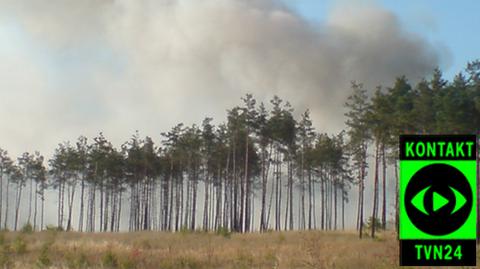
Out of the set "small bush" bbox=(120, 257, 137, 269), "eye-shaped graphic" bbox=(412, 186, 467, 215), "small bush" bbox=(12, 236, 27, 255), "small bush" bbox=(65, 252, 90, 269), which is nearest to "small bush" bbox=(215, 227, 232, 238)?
"small bush" bbox=(12, 236, 27, 255)

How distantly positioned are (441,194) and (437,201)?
2.1 inches

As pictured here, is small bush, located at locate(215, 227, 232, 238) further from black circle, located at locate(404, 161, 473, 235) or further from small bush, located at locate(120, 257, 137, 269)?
black circle, located at locate(404, 161, 473, 235)

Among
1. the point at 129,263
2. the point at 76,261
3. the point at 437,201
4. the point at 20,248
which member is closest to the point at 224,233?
the point at 20,248

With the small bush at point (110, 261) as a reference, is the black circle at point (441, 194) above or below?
above

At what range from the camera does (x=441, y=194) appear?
384 cm

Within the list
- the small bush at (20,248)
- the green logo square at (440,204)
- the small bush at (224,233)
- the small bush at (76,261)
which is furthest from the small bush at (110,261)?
the small bush at (224,233)

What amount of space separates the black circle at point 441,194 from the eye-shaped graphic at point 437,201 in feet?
0.04

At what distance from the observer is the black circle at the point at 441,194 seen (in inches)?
→ 147

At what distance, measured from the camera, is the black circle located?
12.3 ft

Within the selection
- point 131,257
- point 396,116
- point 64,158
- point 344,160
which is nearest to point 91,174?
point 64,158

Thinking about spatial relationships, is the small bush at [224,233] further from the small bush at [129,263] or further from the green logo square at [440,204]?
the green logo square at [440,204]

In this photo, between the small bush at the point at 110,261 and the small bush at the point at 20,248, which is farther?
the small bush at the point at 20,248

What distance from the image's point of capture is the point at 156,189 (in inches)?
3255

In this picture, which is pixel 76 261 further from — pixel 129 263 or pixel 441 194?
pixel 441 194
